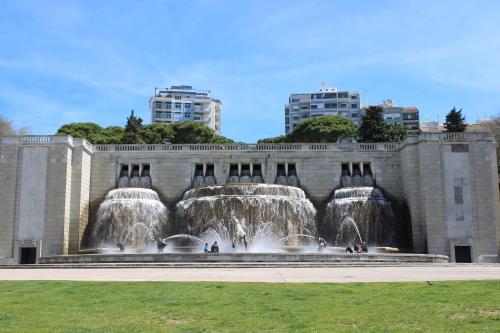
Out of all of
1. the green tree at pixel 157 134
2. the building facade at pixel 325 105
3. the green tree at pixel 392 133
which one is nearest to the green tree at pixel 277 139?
the green tree at pixel 157 134

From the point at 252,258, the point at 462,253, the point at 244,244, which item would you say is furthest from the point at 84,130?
the point at 252,258

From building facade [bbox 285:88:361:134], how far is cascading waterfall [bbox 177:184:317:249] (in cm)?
7575

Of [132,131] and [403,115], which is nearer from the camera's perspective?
[132,131]

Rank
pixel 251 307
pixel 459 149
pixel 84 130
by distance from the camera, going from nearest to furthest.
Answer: pixel 251 307 < pixel 459 149 < pixel 84 130

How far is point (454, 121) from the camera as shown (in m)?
57.0

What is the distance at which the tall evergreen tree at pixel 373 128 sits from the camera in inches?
2291

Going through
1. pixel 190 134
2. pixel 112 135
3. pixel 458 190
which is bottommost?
pixel 458 190

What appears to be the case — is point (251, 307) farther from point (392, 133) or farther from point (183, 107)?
point (183, 107)

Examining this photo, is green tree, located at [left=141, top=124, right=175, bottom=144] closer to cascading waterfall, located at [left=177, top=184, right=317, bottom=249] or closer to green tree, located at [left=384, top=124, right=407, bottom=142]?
green tree, located at [left=384, top=124, right=407, bottom=142]

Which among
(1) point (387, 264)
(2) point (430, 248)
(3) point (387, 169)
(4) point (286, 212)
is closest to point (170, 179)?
(4) point (286, 212)

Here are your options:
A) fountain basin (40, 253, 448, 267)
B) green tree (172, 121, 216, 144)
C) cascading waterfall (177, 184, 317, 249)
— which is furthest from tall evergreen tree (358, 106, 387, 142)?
fountain basin (40, 253, 448, 267)

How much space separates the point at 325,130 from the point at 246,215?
112ft

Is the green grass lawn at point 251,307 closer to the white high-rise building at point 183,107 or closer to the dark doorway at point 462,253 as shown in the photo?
the dark doorway at point 462,253

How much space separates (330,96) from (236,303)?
106 metres
